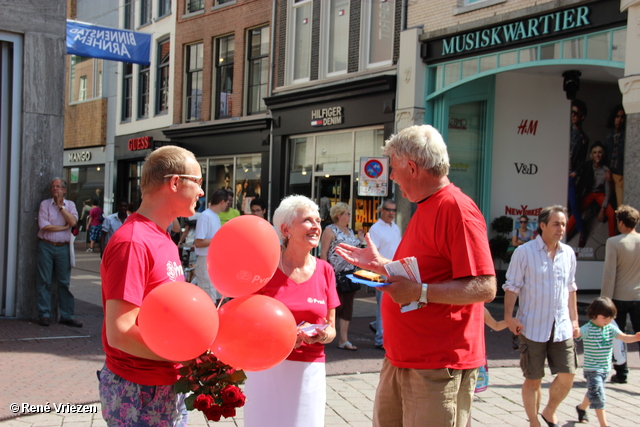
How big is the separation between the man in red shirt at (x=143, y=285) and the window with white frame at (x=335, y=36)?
14200 mm

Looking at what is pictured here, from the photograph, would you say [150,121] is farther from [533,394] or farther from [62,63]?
[533,394]

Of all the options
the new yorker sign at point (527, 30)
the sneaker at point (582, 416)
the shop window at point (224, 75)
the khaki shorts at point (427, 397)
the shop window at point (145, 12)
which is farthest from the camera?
the shop window at point (145, 12)

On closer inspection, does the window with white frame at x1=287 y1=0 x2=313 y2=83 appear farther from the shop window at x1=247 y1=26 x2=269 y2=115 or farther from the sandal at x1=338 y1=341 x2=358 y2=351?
the sandal at x1=338 y1=341 x2=358 y2=351

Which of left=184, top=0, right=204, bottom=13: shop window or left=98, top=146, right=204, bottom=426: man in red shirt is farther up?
left=184, top=0, right=204, bottom=13: shop window

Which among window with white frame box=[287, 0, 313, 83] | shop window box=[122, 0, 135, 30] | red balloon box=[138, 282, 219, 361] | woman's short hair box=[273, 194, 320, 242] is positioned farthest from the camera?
shop window box=[122, 0, 135, 30]

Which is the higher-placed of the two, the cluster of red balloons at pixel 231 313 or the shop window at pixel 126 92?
the shop window at pixel 126 92

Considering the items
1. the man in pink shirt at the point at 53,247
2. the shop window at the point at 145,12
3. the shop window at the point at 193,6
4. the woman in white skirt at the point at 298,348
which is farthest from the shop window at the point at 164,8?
the woman in white skirt at the point at 298,348

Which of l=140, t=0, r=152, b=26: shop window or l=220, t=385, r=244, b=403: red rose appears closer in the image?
l=220, t=385, r=244, b=403: red rose

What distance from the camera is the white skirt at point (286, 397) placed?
11.8 ft

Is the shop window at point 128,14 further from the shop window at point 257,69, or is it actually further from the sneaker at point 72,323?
the sneaker at point 72,323

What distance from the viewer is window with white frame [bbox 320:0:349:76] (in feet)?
54.2

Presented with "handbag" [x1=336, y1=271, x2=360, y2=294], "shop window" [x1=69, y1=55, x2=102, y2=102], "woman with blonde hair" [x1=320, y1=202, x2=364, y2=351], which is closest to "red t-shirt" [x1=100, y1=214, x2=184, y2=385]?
"handbag" [x1=336, y1=271, x2=360, y2=294]

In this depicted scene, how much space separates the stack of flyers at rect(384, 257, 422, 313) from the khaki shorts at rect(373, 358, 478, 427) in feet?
0.96

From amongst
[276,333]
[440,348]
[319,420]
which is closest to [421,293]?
[440,348]
